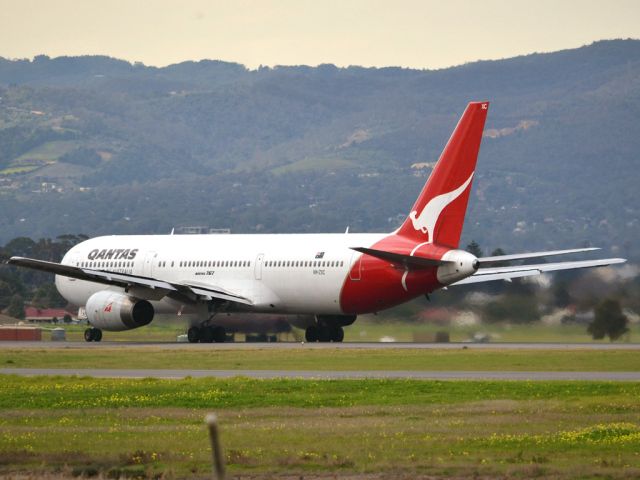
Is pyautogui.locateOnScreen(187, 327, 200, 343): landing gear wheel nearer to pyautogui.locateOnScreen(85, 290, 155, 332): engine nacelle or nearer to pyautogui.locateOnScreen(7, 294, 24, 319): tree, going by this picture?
pyautogui.locateOnScreen(85, 290, 155, 332): engine nacelle

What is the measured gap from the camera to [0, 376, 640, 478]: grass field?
2316 cm

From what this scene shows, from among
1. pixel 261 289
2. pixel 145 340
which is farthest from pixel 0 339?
pixel 261 289

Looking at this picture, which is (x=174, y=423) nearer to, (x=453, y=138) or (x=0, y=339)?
(x=453, y=138)

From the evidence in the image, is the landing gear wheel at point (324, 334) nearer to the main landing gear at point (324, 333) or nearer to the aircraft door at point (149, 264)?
the main landing gear at point (324, 333)

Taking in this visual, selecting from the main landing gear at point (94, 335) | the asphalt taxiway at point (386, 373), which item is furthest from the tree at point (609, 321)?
the main landing gear at point (94, 335)

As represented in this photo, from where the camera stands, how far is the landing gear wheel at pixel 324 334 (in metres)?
59.6

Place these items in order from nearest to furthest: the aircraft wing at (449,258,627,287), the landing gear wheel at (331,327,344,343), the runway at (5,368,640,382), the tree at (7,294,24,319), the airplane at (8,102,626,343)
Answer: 1. the runway at (5,368,640,382)
2. the airplane at (8,102,626,343)
3. the aircraft wing at (449,258,627,287)
4. the landing gear wheel at (331,327,344,343)
5. the tree at (7,294,24,319)

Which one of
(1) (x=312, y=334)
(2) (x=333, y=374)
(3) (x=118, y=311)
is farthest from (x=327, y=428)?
(1) (x=312, y=334)

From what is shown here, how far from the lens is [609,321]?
177ft

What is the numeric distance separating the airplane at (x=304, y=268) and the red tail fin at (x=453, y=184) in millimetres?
35

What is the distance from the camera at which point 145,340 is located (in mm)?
65500

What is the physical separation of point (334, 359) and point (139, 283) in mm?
13748

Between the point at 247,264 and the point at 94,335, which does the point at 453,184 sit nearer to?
the point at 247,264

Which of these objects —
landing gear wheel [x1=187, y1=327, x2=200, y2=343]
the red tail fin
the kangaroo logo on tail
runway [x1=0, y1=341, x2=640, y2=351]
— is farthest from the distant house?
the red tail fin
